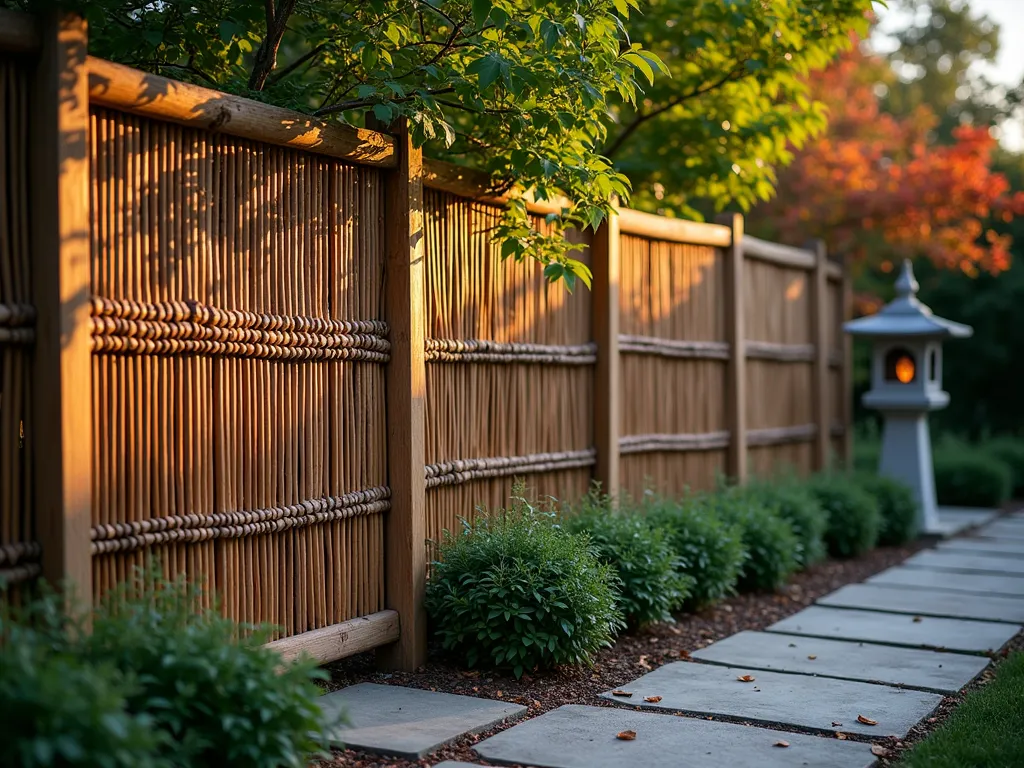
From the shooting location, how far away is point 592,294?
6562 mm

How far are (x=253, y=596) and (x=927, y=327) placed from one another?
707cm

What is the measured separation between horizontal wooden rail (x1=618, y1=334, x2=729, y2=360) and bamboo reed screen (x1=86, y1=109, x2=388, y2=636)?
7.76 ft

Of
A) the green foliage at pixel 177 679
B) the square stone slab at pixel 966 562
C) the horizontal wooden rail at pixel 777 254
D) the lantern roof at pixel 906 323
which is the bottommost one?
the square stone slab at pixel 966 562

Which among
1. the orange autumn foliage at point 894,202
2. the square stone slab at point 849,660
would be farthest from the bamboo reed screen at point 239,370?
the orange autumn foliage at point 894,202

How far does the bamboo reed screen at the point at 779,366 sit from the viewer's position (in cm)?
868

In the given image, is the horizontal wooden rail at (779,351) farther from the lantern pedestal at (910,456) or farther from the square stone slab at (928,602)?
the square stone slab at (928,602)

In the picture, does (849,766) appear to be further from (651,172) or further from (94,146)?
(651,172)

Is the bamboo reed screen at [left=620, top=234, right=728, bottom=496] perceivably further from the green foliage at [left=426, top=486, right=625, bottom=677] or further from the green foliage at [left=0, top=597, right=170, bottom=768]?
the green foliage at [left=0, top=597, right=170, bottom=768]

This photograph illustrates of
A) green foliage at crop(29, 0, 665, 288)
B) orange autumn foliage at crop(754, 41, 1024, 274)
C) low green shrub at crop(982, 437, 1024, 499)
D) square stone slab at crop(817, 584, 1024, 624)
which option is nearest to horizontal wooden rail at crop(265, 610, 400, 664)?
green foliage at crop(29, 0, 665, 288)

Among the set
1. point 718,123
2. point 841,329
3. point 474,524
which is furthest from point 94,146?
point 841,329

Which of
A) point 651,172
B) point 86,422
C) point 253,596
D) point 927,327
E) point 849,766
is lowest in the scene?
point 849,766

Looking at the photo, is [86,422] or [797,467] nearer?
[86,422]

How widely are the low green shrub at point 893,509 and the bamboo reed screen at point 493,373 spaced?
143 inches

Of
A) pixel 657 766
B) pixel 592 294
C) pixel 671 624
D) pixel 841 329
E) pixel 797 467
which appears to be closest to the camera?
pixel 657 766
